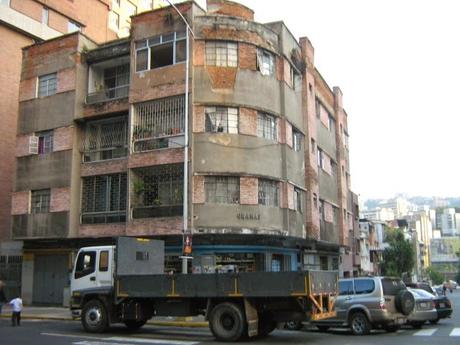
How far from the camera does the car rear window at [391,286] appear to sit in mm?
16141

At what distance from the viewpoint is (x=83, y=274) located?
1727 centimetres

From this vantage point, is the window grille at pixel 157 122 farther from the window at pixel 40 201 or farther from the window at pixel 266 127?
the window at pixel 40 201

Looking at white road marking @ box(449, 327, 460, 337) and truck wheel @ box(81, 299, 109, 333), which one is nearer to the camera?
white road marking @ box(449, 327, 460, 337)

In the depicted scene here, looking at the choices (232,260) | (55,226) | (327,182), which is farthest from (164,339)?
(327,182)

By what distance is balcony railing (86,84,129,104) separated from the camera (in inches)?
1159

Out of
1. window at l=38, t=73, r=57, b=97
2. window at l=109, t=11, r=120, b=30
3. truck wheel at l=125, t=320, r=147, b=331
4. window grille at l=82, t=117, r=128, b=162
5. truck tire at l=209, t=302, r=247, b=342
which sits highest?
window at l=109, t=11, r=120, b=30

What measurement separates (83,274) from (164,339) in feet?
13.7

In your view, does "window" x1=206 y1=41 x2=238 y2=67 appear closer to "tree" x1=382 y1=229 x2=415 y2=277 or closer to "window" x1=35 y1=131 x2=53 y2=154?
"window" x1=35 y1=131 x2=53 y2=154

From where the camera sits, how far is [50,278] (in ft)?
98.8

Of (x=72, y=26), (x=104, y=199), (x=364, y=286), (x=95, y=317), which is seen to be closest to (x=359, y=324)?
(x=364, y=286)

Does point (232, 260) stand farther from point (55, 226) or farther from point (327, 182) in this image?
point (327, 182)

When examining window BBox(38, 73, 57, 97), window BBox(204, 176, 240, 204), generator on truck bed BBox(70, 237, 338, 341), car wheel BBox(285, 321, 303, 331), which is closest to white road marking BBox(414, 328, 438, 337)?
generator on truck bed BBox(70, 237, 338, 341)

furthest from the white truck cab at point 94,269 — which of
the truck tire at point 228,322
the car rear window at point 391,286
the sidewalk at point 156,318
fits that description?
the car rear window at point 391,286

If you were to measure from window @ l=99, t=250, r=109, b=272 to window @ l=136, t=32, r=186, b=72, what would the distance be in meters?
12.9
